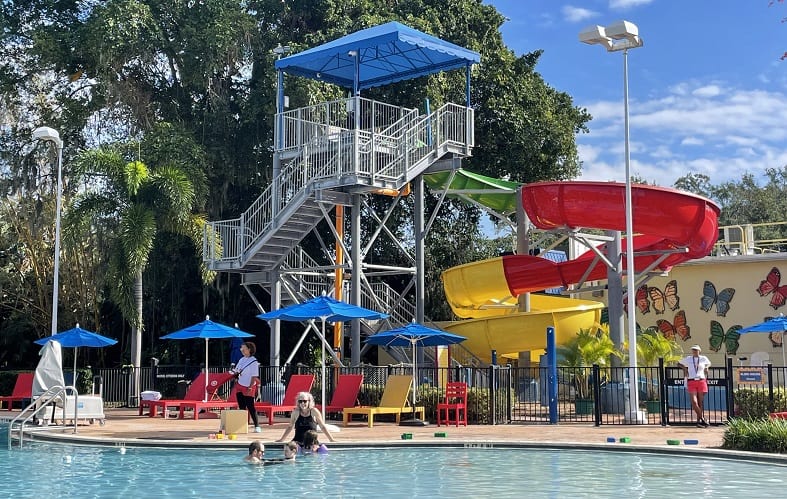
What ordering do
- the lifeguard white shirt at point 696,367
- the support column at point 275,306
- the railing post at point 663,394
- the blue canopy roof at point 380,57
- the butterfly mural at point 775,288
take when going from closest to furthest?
1. the lifeguard white shirt at point 696,367
2. the railing post at point 663,394
3. the blue canopy roof at point 380,57
4. the support column at point 275,306
5. the butterfly mural at point 775,288

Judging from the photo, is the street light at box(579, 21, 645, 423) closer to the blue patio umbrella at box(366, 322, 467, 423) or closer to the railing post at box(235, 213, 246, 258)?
the blue patio umbrella at box(366, 322, 467, 423)

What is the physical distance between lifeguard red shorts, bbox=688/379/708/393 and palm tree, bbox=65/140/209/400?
15.6m

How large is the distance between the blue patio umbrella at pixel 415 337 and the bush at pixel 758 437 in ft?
→ 25.3

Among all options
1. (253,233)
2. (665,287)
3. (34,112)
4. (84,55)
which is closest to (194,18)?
(84,55)

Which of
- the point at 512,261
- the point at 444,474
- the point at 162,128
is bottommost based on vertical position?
the point at 444,474

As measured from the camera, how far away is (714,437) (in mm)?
17734

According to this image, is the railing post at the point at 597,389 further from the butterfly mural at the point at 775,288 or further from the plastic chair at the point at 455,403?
the butterfly mural at the point at 775,288

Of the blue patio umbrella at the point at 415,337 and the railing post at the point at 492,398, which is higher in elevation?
the blue patio umbrella at the point at 415,337

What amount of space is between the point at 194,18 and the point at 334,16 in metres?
4.96

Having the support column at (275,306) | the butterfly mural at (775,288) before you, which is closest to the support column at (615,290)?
the support column at (275,306)

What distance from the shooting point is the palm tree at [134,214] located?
95.9 feet

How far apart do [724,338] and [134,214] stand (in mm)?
20599

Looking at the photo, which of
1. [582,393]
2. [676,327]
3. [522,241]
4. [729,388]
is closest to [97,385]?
[522,241]

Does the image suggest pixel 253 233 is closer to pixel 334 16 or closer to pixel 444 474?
pixel 334 16
